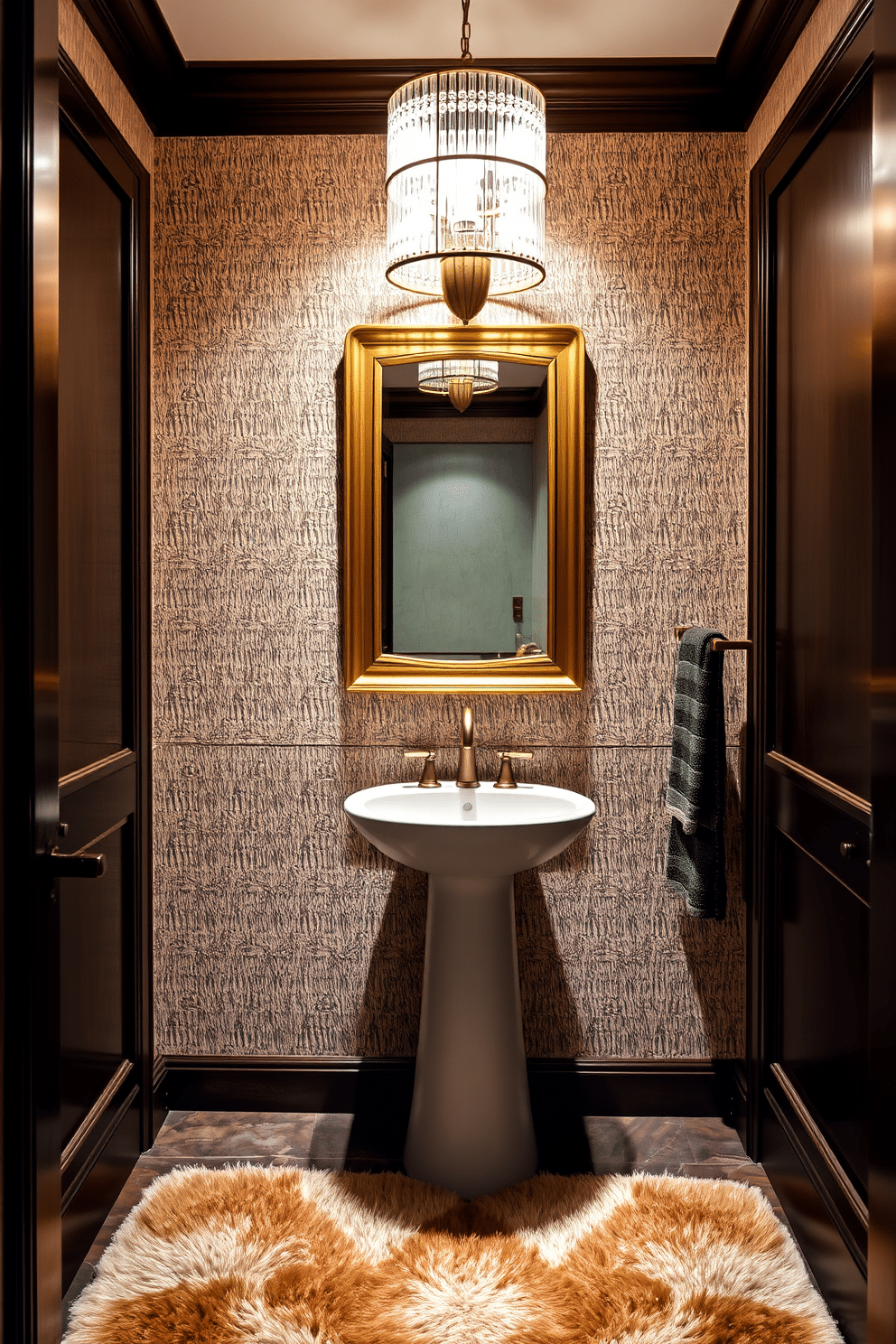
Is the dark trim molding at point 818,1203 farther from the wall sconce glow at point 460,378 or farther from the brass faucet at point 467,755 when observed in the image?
the wall sconce glow at point 460,378

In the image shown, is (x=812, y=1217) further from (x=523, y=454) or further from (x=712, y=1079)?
(x=523, y=454)

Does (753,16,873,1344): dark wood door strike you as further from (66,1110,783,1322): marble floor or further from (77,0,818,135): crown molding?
(77,0,818,135): crown molding

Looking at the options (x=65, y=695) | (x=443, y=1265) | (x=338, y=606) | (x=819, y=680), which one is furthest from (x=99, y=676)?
(x=819, y=680)

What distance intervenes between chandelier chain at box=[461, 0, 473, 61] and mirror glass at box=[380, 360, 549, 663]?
0.61 metres

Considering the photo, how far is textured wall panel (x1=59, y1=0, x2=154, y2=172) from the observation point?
1.69 metres

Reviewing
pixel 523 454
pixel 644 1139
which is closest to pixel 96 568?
pixel 523 454

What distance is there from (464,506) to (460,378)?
0.30 metres

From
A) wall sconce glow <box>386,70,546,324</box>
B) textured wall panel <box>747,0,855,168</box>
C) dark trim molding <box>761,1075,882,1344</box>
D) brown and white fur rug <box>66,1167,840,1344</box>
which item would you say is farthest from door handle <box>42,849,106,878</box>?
textured wall panel <box>747,0,855,168</box>

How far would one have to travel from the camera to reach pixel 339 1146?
2121mm

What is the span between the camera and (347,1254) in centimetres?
173

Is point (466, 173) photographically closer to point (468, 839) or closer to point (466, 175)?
point (466, 175)

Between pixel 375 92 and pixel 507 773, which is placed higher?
pixel 375 92

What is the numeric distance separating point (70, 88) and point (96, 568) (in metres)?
0.86

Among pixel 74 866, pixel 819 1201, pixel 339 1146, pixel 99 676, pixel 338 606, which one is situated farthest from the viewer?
pixel 338 606
